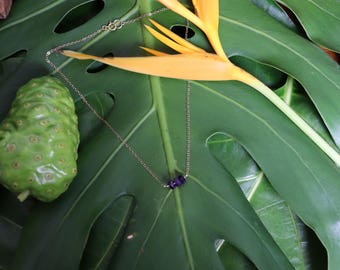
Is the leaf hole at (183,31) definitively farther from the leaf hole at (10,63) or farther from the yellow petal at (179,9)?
the leaf hole at (10,63)

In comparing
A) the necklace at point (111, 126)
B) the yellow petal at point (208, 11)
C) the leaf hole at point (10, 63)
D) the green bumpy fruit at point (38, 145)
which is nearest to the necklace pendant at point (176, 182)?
the necklace at point (111, 126)

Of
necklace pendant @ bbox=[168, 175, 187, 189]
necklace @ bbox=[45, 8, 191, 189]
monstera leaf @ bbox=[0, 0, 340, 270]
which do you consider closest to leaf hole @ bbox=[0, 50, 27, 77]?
A: monstera leaf @ bbox=[0, 0, 340, 270]

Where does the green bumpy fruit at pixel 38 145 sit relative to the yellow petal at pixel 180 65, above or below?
below

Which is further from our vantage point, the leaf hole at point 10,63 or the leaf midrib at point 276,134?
the leaf hole at point 10,63

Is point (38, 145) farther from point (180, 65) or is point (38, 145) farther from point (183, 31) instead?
point (183, 31)

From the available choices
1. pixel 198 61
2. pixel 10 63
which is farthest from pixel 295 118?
pixel 10 63

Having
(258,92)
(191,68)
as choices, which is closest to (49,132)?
(191,68)
